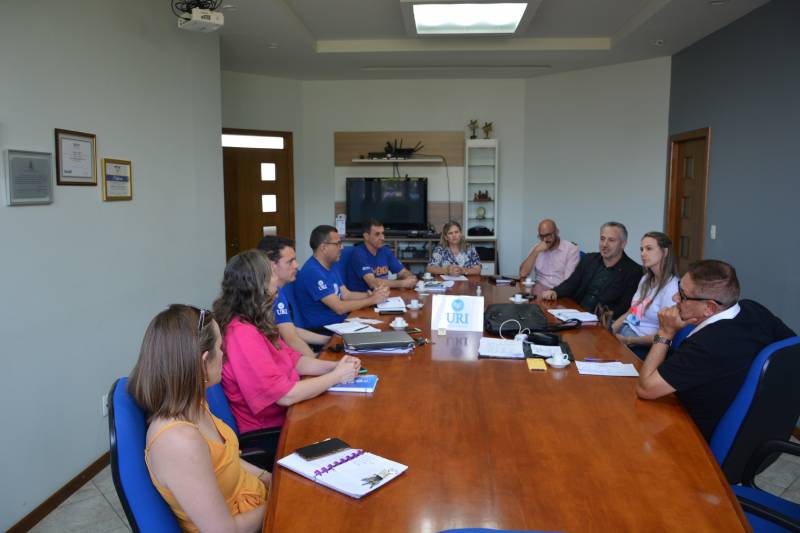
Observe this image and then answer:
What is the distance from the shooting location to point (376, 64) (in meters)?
7.07

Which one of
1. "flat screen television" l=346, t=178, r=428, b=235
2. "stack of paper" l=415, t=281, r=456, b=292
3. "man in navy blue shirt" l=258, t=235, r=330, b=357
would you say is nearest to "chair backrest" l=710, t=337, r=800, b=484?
"man in navy blue shirt" l=258, t=235, r=330, b=357

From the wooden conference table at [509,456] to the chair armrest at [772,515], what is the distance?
212 mm

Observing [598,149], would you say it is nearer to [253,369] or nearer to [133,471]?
[253,369]

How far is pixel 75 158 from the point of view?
3193mm

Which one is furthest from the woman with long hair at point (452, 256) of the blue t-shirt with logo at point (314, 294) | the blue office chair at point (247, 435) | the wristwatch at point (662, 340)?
the blue office chair at point (247, 435)

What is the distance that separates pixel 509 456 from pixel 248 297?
3.54ft

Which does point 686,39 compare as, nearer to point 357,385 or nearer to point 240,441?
point 357,385

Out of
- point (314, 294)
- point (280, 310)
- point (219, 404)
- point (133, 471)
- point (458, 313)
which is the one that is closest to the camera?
point (133, 471)

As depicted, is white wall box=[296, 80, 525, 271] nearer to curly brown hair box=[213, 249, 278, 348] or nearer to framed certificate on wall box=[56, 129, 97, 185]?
framed certificate on wall box=[56, 129, 97, 185]

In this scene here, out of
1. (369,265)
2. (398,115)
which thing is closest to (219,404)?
(369,265)

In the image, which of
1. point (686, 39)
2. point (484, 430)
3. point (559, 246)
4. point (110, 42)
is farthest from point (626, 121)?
point (484, 430)

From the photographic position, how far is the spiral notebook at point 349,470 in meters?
1.51

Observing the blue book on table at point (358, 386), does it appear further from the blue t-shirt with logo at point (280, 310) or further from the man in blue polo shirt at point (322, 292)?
the man in blue polo shirt at point (322, 292)

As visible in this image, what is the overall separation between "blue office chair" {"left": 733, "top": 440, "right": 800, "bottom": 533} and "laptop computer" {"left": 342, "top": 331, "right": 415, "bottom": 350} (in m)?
1.39
